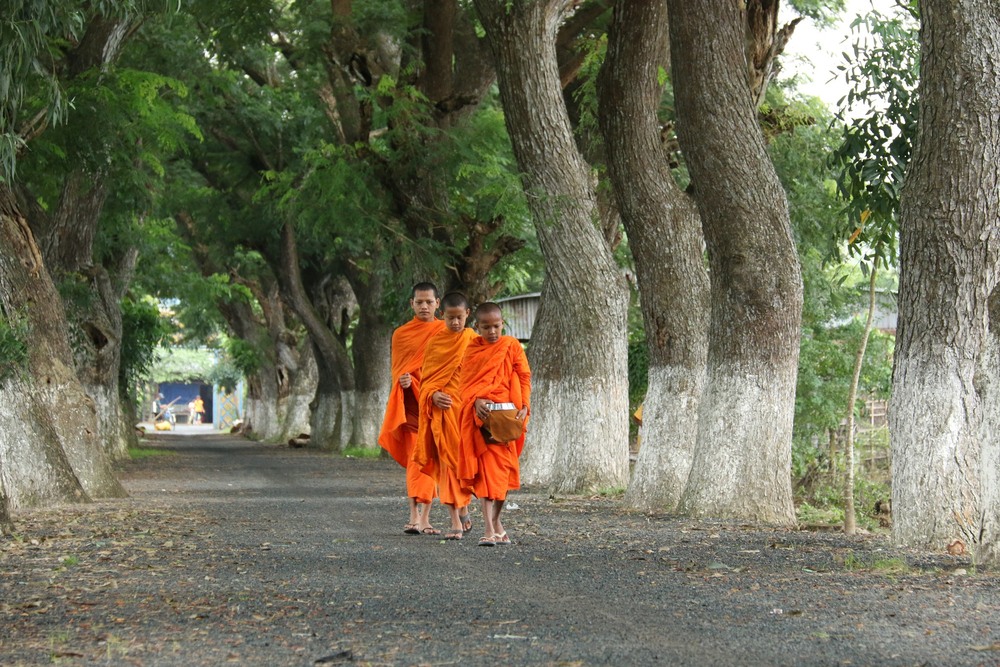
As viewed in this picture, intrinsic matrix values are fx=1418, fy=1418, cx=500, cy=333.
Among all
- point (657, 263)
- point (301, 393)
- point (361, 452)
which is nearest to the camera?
point (657, 263)

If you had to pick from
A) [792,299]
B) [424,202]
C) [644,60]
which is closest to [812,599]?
[792,299]

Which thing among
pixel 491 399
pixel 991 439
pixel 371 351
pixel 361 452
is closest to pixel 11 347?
pixel 491 399

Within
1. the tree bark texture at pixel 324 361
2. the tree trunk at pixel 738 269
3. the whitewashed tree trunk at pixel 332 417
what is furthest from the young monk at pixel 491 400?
the whitewashed tree trunk at pixel 332 417

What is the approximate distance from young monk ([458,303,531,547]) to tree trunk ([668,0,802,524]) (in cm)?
281

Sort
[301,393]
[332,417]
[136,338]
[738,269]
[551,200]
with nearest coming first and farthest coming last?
[738,269]
[551,200]
[136,338]
[332,417]
[301,393]

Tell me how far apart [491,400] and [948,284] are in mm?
3548

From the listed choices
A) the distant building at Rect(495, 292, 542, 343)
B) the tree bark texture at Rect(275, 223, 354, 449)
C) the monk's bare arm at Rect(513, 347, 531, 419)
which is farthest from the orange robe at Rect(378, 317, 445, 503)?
the distant building at Rect(495, 292, 542, 343)

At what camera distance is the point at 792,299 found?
42.8 feet

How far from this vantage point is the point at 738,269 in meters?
12.9

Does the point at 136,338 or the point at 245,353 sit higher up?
the point at 245,353

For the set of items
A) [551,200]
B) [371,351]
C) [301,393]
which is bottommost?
[301,393]

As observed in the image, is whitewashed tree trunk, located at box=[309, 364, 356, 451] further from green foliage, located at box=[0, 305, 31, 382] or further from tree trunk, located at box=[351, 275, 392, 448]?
green foliage, located at box=[0, 305, 31, 382]

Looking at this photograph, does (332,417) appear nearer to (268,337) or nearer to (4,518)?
(268,337)

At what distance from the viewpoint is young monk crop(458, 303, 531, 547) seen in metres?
11.1
